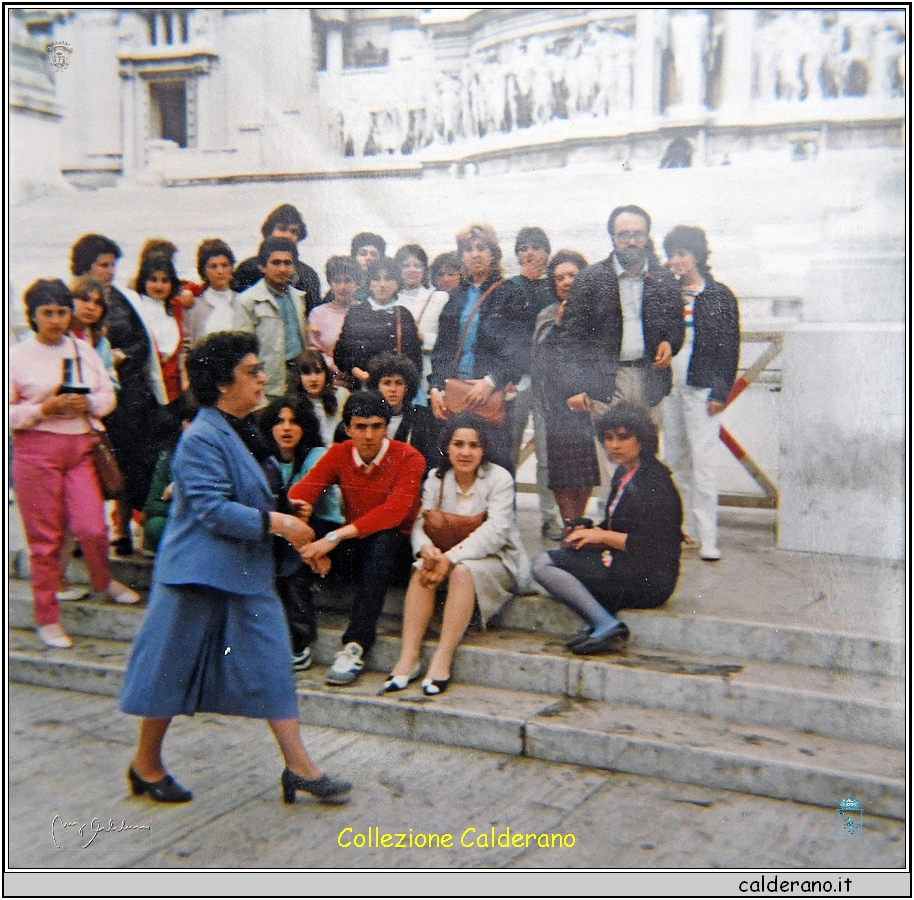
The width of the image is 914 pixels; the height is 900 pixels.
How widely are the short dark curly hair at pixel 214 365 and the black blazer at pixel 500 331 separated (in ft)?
3.54

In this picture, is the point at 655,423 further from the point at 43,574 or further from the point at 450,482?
the point at 43,574

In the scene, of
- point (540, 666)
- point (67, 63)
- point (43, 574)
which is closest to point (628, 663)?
point (540, 666)

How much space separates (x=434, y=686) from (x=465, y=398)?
114 cm

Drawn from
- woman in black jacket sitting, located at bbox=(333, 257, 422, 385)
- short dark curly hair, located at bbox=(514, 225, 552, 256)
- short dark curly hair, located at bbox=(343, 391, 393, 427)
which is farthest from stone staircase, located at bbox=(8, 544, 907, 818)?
short dark curly hair, located at bbox=(514, 225, 552, 256)

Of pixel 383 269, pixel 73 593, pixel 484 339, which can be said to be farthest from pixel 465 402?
pixel 73 593

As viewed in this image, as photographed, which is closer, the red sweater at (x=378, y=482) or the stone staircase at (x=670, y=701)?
the stone staircase at (x=670, y=701)

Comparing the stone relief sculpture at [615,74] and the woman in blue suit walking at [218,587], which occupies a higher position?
the stone relief sculpture at [615,74]

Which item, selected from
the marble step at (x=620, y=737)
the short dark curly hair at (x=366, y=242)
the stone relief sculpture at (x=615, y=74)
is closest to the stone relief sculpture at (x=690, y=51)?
the stone relief sculpture at (x=615, y=74)

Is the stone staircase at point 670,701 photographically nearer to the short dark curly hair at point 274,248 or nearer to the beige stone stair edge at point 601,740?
the beige stone stair edge at point 601,740

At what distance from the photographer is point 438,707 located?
12.4 ft

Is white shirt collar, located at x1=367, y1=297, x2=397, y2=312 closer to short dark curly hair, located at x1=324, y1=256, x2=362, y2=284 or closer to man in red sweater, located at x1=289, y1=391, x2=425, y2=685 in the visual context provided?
short dark curly hair, located at x1=324, y1=256, x2=362, y2=284

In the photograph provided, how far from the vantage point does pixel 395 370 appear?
422 centimetres

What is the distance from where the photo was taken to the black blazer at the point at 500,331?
4.14 m
